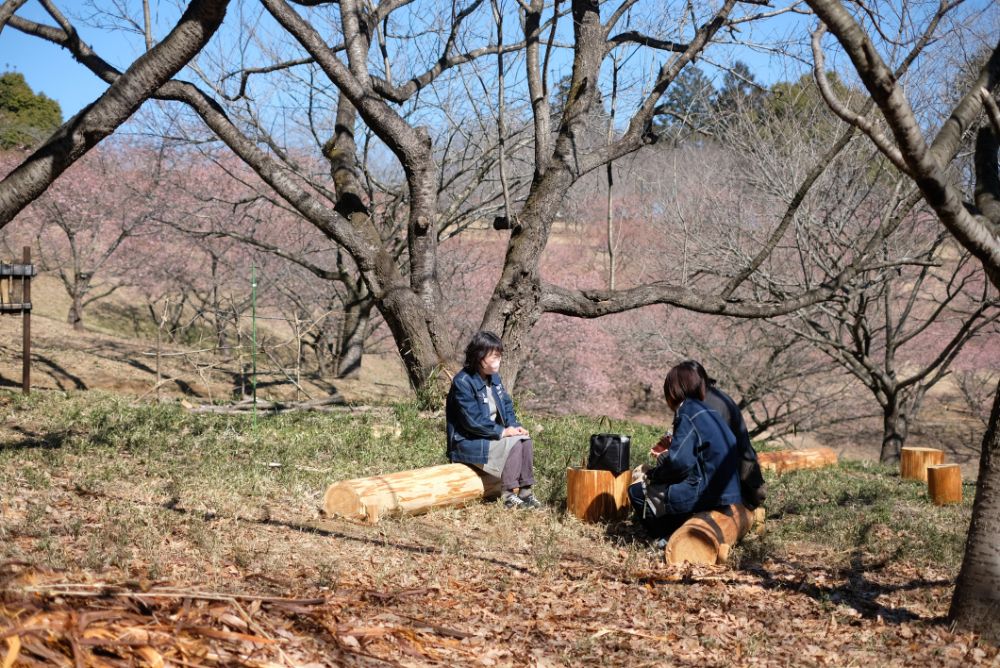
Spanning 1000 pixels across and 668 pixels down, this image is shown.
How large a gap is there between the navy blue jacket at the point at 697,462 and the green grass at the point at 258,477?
48 cm

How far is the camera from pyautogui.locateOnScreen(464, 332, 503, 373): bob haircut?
6.67 meters

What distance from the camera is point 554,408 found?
1942cm

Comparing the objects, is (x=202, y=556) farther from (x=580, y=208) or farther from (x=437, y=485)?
(x=580, y=208)

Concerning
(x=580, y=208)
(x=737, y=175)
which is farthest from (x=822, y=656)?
(x=580, y=208)

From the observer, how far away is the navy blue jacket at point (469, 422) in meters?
6.59

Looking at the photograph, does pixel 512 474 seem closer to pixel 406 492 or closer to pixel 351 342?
pixel 406 492

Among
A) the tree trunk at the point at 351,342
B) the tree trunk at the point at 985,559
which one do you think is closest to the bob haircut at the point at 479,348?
the tree trunk at the point at 985,559

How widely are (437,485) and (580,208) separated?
589 inches

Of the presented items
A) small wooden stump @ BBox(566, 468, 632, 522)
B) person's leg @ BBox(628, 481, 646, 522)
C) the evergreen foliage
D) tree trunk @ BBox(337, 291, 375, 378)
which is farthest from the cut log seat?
the evergreen foliage

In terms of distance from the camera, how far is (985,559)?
418 centimetres

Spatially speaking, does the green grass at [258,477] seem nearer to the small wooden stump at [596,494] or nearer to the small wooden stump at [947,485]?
the small wooden stump at [947,485]

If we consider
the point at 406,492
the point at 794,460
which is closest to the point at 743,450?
the point at 406,492

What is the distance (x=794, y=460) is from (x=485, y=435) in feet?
14.0

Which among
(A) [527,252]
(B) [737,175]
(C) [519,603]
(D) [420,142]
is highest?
(B) [737,175]
